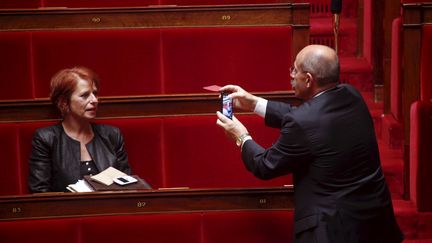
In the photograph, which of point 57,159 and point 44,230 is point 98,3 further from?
point 44,230

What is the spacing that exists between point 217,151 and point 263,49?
0.14m

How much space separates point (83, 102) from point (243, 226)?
0.79 ft

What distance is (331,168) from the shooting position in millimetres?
661

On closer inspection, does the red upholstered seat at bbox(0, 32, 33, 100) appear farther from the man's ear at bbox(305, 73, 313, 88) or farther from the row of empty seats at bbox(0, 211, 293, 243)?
the man's ear at bbox(305, 73, 313, 88)

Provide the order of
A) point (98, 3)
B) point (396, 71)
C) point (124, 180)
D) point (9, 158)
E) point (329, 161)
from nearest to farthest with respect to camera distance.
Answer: point (329, 161), point (124, 180), point (9, 158), point (396, 71), point (98, 3)

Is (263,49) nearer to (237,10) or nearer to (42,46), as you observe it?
(237,10)

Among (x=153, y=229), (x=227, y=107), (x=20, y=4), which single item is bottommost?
(x=153, y=229)

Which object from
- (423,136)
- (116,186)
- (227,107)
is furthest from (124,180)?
(423,136)

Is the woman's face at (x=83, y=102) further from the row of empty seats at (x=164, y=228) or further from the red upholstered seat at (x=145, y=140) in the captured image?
the row of empty seats at (x=164, y=228)

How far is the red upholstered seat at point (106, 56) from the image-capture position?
97 cm

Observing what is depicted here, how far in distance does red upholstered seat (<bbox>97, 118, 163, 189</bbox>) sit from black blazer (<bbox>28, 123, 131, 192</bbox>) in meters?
0.05

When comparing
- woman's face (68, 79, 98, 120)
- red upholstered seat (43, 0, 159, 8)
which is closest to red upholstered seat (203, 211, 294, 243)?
woman's face (68, 79, 98, 120)

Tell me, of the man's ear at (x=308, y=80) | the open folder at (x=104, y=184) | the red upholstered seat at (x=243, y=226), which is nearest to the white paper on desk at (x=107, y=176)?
the open folder at (x=104, y=184)

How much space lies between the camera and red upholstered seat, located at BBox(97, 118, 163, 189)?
0.91 metres
